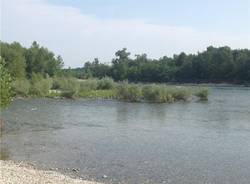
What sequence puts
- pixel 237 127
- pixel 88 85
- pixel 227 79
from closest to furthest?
pixel 237 127 → pixel 88 85 → pixel 227 79

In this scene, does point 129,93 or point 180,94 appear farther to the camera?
point 180,94

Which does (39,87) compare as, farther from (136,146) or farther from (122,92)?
(136,146)

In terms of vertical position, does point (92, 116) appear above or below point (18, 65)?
below

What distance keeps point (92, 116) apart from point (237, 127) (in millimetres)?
14673

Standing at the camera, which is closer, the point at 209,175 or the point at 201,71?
the point at 209,175

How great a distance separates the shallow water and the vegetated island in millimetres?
3997

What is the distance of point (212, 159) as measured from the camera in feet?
81.6

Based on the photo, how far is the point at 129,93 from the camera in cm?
7494


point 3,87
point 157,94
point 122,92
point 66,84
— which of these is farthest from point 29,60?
point 3,87

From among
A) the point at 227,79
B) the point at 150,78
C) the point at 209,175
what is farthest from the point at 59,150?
the point at 150,78

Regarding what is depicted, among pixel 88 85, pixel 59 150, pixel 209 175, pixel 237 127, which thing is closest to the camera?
pixel 209 175

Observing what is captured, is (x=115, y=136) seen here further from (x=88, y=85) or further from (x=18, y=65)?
(x=18, y=65)

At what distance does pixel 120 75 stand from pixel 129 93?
4366 inches

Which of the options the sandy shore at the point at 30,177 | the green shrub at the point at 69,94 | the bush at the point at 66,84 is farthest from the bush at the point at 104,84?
the sandy shore at the point at 30,177
